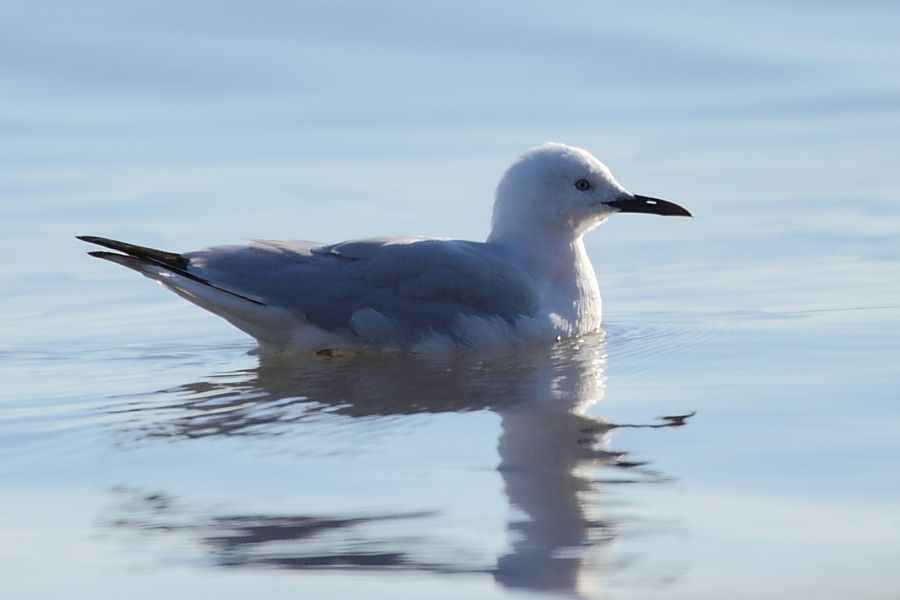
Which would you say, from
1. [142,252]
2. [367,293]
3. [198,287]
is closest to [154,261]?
[142,252]

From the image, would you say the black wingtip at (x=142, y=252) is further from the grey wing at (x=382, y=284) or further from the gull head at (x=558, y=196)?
the gull head at (x=558, y=196)

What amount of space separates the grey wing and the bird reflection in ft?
0.59

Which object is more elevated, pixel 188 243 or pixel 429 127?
pixel 429 127

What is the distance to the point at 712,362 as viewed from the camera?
242 inches

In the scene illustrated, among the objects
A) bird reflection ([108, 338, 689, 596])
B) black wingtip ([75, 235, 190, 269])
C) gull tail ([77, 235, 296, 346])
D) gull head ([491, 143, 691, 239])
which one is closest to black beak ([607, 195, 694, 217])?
gull head ([491, 143, 691, 239])

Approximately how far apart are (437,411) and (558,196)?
6.57 feet

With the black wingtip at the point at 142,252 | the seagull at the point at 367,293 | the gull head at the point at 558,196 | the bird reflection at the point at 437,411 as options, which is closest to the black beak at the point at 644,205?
the gull head at the point at 558,196

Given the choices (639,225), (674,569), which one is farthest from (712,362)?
(639,225)

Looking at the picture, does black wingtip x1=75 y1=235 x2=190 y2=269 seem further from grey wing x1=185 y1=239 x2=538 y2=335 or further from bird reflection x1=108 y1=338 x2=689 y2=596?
bird reflection x1=108 y1=338 x2=689 y2=596

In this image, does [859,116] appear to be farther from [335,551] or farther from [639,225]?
[335,551]

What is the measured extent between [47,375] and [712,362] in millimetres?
2441

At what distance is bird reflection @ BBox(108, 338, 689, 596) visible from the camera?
12.7 ft

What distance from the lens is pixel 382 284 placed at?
6.71 meters

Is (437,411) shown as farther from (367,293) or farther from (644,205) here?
(644,205)
